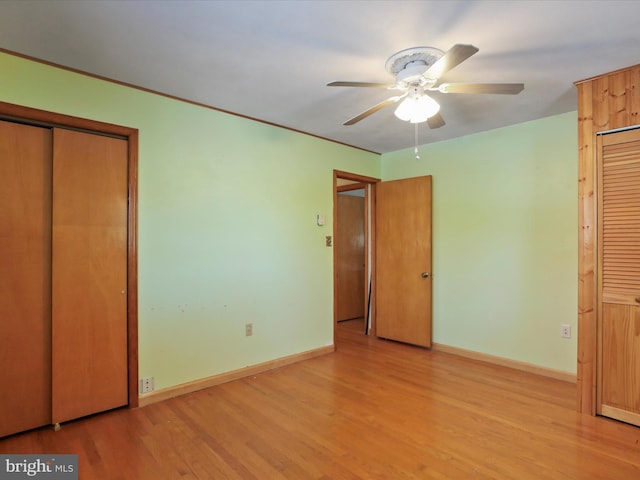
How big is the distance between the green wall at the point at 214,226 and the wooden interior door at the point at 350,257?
1494 mm

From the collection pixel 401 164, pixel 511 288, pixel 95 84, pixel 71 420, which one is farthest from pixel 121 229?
pixel 511 288

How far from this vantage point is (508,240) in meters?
3.54

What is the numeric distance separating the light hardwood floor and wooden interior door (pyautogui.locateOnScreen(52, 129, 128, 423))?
0.26 m

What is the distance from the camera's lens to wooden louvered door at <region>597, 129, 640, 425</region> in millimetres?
2336

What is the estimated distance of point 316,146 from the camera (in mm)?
3865

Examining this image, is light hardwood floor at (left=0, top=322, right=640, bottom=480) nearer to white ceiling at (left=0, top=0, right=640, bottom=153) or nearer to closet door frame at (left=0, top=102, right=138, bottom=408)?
closet door frame at (left=0, top=102, right=138, bottom=408)

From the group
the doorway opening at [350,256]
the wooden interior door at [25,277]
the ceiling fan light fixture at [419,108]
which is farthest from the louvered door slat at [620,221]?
the wooden interior door at [25,277]

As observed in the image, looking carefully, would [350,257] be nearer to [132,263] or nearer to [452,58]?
[132,263]

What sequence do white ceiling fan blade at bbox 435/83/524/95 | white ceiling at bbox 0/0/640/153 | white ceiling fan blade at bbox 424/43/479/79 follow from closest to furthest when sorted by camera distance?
white ceiling fan blade at bbox 424/43/479/79, white ceiling at bbox 0/0/640/153, white ceiling fan blade at bbox 435/83/524/95

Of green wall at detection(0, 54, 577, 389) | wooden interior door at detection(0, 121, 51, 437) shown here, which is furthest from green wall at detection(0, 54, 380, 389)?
wooden interior door at detection(0, 121, 51, 437)

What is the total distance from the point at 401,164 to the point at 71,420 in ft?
13.5

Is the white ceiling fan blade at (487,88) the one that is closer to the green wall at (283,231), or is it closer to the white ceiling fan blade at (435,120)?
the white ceiling fan blade at (435,120)

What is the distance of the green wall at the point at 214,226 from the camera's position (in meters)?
2.60

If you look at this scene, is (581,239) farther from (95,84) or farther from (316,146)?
(95,84)
